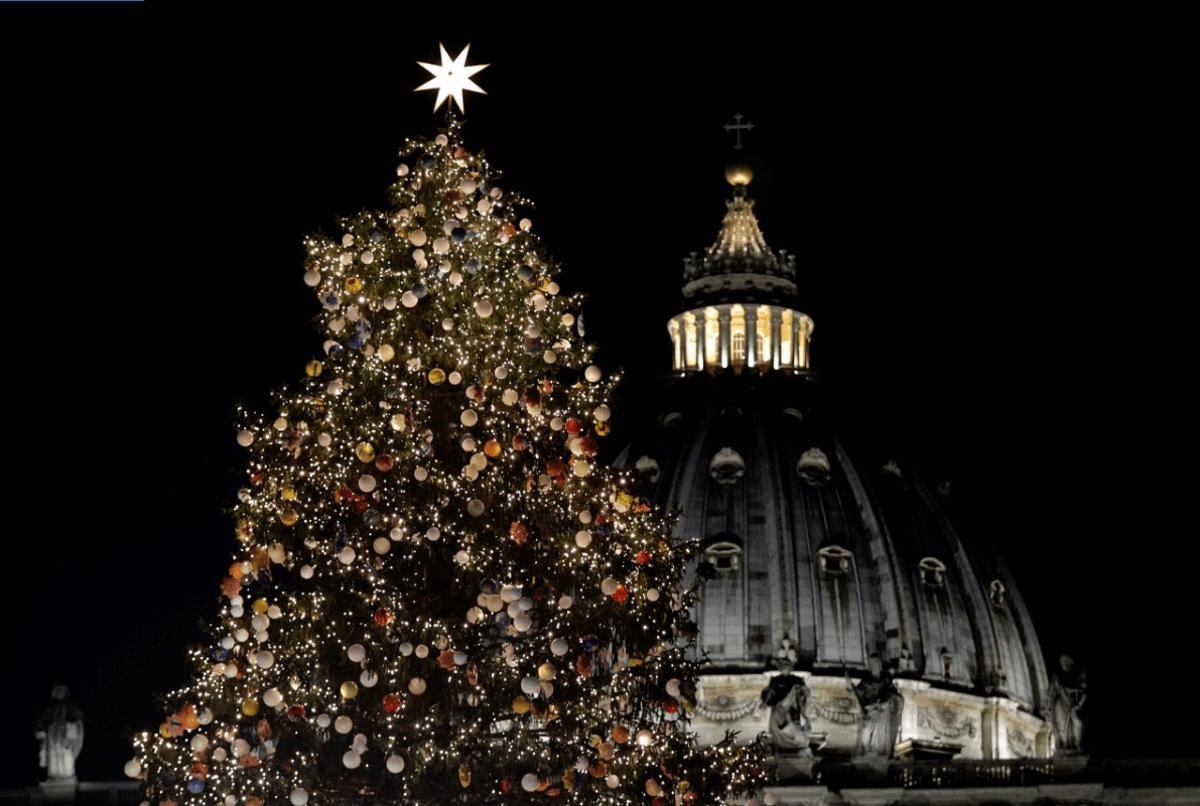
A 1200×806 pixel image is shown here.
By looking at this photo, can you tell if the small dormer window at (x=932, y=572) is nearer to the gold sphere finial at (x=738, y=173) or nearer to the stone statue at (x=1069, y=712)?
the stone statue at (x=1069, y=712)

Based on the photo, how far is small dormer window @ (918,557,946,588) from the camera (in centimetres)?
10188

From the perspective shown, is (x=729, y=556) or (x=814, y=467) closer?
(x=729, y=556)

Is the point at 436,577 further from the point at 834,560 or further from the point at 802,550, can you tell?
the point at 802,550

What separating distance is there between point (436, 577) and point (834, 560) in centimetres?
7202

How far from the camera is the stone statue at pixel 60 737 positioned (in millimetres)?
73375

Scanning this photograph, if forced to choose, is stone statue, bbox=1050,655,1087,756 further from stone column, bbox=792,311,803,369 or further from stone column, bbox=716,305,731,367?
stone column, bbox=716,305,731,367

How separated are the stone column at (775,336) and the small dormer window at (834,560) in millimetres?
10860

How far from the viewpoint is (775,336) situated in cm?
10838

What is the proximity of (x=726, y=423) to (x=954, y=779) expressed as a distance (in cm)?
2769

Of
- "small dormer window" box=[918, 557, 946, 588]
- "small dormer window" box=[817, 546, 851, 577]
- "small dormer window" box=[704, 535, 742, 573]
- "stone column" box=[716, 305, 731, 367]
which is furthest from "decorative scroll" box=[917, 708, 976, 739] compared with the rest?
"stone column" box=[716, 305, 731, 367]

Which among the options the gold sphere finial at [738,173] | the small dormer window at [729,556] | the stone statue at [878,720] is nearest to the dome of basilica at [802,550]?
the small dormer window at [729,556]

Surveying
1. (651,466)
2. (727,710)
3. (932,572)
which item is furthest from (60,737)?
(932,572)

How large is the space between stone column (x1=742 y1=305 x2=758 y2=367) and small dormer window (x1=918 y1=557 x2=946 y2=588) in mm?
11664

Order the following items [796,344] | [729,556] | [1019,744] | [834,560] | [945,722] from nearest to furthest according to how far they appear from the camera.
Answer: [945,722] → [729,556] → [834,560] → [1019,744] → [796,344]
